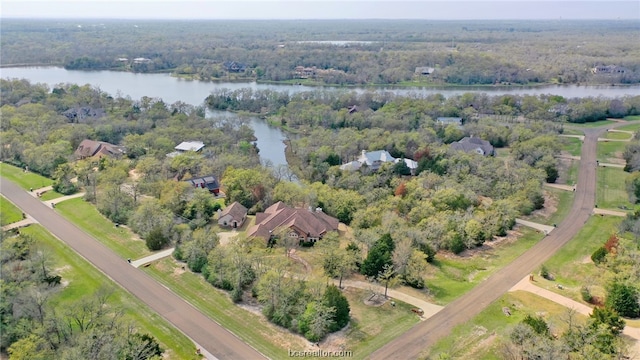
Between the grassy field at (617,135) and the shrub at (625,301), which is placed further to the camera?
the grassy field at (617,135)

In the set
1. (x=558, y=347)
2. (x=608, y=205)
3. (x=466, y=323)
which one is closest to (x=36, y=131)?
(x=466, y=323)

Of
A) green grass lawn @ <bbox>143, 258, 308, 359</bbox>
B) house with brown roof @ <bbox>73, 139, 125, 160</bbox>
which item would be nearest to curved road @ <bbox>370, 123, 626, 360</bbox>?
green grass lawn @ <bbox>143, 258, 308, 359</bbox>

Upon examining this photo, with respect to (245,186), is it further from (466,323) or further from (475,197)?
(466,323)

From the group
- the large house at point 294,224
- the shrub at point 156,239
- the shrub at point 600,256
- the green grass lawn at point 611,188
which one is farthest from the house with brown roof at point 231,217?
the green grass lawn at point 611,188

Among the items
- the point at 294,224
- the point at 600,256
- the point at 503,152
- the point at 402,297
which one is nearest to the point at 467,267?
the point at 402,297

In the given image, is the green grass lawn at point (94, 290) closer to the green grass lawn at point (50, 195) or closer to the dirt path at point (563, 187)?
the green grass lawn at point (50, 195)
